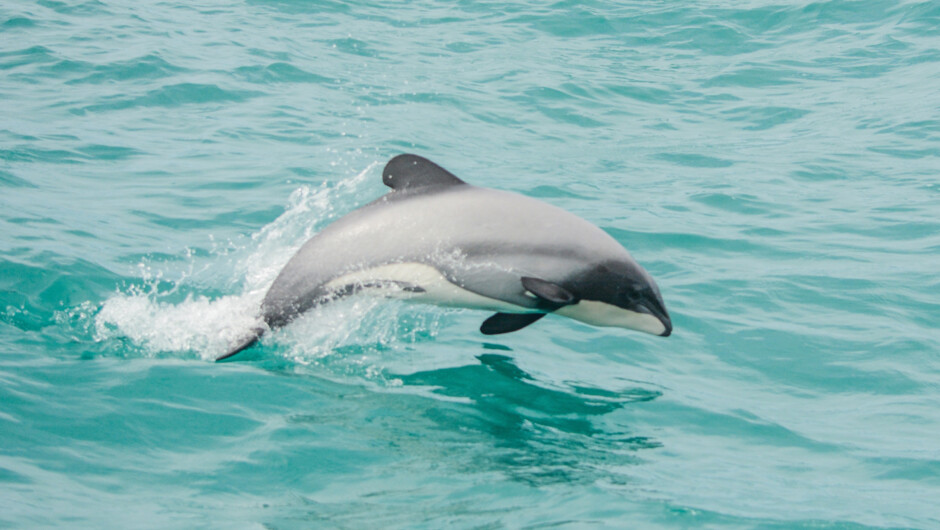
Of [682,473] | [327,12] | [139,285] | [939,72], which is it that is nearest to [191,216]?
[139,285]

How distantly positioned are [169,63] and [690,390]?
42.2 ft

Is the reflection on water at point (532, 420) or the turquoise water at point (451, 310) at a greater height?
the turquoise water at point (451, 310)

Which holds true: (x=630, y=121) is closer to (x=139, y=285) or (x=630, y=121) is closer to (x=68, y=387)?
(x=139, y=285)

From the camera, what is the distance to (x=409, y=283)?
7.24m

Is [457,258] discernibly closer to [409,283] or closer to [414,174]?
[409,283]

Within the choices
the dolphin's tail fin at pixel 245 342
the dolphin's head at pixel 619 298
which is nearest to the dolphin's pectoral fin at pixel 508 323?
the dolphin's head at pixel 619 298

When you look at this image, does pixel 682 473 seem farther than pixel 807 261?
No

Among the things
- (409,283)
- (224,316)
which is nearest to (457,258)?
(409,283)

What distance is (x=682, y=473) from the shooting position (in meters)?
6.14

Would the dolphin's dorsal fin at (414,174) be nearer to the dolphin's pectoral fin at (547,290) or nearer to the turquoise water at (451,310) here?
the dolphin's pectoral fin at (547,290)

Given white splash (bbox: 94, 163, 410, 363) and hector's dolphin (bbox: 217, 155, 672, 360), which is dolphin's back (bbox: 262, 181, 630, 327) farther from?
white splash (bbox: 94, 163, 410, 363)

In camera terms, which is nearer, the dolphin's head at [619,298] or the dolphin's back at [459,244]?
the dolphin's back at [459,244]

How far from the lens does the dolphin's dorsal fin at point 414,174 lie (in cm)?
718

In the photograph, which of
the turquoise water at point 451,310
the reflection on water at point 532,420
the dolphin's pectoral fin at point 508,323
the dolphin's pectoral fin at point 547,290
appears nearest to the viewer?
the turquoise water at point 451,310
